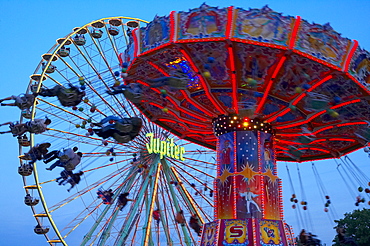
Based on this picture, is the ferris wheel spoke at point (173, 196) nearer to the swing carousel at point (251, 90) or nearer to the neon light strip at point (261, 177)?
the swing carousel at point (251, 90)

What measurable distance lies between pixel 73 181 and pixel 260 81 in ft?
28.4

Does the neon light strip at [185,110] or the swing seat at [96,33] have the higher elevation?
the swing seat at [96,33]

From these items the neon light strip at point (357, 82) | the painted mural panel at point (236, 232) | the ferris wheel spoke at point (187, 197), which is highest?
the ferris wheel spoke at point (187, 197)

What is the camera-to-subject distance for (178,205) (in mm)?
24578

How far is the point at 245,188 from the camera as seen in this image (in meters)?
17.3

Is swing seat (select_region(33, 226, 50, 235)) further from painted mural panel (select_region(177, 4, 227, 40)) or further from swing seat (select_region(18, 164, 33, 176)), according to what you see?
painted mural panel (select_region(177, 4, 227, 40))

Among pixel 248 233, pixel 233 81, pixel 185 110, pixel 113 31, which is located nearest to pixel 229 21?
pixel 233 81

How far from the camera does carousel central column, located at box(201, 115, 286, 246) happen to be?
16641 mm

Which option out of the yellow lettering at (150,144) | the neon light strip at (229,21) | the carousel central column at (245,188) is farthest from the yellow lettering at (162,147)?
the neon light strip at (229,21)

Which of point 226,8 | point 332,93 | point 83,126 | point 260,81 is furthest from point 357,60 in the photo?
point 83,126

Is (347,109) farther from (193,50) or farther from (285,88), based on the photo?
(193,50)

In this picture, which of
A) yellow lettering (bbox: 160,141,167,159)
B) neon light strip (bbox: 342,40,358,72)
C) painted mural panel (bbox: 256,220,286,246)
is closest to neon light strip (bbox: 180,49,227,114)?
painted mural panel (bbox: 256,220,286,246)

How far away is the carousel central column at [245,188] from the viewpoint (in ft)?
54.6

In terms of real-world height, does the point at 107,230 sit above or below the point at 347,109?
below
